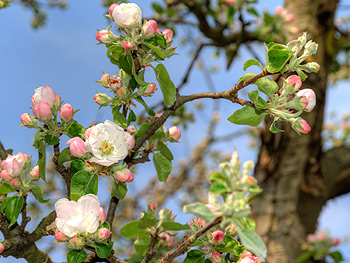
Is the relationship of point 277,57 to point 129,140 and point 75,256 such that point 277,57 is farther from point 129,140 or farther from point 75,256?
point 75,256

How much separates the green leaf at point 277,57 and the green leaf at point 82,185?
54cm

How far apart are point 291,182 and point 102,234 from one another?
2334 millimetres

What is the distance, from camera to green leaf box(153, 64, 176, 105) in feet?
3.60

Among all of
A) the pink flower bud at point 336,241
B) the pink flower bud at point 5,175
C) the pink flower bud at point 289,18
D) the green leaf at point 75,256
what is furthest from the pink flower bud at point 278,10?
the green leaf at point 75,256

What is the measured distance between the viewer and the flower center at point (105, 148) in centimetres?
97

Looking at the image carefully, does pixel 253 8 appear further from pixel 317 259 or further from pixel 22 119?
pixel 22 119

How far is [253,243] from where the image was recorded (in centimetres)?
70

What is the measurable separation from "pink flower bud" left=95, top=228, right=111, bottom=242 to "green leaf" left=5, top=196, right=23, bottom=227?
0.34m

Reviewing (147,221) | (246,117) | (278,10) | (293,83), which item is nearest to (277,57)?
(293,83)

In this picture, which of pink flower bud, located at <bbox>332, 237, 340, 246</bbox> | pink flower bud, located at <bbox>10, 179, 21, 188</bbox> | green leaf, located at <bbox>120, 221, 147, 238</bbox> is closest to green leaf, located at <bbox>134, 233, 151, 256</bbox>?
green leaf, located at <bbox>120, 221, 147, 238</bbox>

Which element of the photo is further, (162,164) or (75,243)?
(162,164)

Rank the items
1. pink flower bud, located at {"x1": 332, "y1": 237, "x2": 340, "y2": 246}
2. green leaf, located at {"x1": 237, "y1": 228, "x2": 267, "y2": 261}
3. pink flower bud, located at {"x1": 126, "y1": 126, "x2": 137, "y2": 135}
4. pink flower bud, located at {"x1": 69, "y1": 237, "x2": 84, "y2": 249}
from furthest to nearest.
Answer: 1. pink flower bud, located at {"x1": 332, "y1": 237, "x2": 340, "y2": 246}
2. pink flower bud, located at {"x1": 126, "y1": 126, "x2": 137, "y2": 135}
3. pink flower bud, located at {"x1": 69, "y1": 237, "x2": 84, "y2": 249}
4. green leaf, located at {"x1": 237, "y1": 228, "x2": 267, "y2": 261}

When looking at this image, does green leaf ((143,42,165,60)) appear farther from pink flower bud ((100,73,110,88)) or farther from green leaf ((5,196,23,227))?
green leaf ((5,196,23,227))

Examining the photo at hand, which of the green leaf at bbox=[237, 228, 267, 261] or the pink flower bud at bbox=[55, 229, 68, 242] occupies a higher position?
the pink flower bud at bbox=[55, 229, 68, 242]
